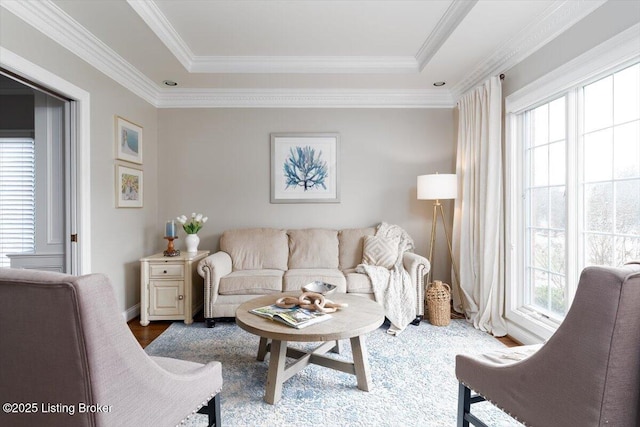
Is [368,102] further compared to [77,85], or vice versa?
[368,102]

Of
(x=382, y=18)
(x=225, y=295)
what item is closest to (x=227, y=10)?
(x=382, y=18)

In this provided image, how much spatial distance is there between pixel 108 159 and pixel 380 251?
2.90 m

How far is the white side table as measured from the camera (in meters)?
3.29

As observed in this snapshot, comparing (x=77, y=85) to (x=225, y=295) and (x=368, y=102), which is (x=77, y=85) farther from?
(x=368, y=102)

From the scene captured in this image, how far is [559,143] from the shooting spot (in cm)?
258

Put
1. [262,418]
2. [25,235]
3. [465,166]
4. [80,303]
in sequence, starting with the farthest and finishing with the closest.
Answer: [465,166] → [25,235] → [262,418] → [80,303]

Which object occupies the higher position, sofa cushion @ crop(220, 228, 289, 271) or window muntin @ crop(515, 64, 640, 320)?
window muntin @ crop(515, 64, 640, 320)

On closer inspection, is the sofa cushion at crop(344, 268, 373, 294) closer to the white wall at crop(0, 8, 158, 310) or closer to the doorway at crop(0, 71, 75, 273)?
the white wall at crop(0, 8, 158, 310)

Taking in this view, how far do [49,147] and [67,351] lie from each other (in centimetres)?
264

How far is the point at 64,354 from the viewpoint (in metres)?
0.92

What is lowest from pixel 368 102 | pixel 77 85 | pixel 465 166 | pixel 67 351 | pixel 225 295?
pixel 225 295

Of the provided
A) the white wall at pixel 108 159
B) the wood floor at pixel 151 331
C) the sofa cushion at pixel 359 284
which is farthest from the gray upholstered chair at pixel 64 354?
the sofa cushion at pixel 359 284

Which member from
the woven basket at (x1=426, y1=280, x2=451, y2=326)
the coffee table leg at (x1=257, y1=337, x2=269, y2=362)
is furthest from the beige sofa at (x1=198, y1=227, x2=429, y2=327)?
the coffee table leg at (x1=257, y1=337, x2=269, y2=362)

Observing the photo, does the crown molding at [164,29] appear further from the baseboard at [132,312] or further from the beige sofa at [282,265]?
the baseboard at [132,312]
